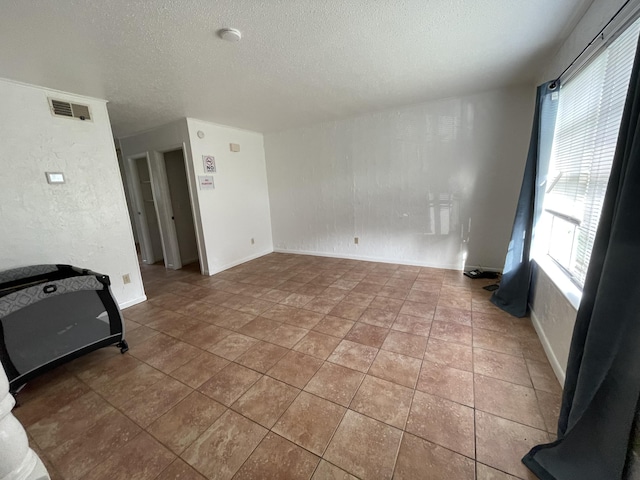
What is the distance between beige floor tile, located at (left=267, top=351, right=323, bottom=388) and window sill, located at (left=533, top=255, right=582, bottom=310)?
1.74 m

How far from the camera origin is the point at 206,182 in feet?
12.9

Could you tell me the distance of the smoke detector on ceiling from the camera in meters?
1.70

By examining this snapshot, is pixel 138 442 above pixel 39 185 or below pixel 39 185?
below

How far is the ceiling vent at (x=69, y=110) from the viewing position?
2.48m

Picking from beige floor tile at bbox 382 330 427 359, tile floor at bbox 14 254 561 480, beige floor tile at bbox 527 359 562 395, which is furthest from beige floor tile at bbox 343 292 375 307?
beige floor tile at bbox 527 359 562 395

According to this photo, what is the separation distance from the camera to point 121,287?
307cm

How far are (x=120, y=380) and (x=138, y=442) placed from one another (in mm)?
683

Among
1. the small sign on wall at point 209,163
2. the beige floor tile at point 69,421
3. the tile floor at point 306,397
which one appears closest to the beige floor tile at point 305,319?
the tile floor at point 306,397

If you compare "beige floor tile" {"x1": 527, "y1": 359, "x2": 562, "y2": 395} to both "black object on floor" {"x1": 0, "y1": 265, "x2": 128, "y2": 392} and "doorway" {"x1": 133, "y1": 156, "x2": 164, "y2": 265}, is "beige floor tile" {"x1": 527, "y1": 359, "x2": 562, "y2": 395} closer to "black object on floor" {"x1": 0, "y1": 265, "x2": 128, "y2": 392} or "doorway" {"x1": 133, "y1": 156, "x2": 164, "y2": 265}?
"black object on floor" {"x1": 0, "y1": 265, "x2": 128, "y2": 392}

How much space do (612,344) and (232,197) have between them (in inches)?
177

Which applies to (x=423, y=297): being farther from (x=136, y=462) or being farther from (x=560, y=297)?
(x=136, y=462)

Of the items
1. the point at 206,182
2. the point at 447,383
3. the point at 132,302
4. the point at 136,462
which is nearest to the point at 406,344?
the point at 447,383

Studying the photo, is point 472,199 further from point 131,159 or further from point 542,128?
point 131,159

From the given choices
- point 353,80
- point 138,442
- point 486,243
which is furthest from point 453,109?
point 138,442
